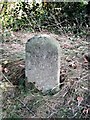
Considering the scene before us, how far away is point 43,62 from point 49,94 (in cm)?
38

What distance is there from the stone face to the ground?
0.11m

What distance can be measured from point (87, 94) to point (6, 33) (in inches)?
87.4

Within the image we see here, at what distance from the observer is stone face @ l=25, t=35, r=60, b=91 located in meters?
3.32

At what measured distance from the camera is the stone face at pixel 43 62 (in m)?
3.32

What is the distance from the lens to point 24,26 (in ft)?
17.9

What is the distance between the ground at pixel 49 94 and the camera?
3.18 m

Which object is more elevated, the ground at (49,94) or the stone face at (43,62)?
the stone face at (43,62)

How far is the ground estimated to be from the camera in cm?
318

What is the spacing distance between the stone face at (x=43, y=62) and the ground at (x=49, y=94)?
115 mm

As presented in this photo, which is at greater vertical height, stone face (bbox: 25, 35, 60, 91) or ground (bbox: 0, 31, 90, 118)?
stone face (bbox: 25, 35, 60, 91)

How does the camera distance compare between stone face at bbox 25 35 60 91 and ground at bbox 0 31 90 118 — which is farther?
stone face at bbox 25 35 60 91

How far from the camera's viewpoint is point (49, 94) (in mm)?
3438

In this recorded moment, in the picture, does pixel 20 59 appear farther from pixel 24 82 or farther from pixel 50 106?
pixel 50 106

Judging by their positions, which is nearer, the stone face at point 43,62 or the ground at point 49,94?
the ground at point 49,94
